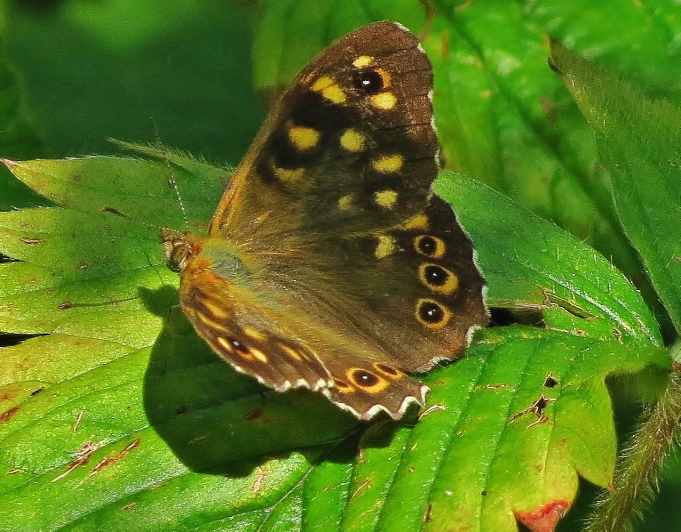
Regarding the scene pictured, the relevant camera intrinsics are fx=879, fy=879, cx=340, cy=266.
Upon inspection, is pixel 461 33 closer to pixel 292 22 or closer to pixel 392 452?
pixel 292 22

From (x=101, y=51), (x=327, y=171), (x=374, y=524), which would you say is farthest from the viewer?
(x=101, y=51)

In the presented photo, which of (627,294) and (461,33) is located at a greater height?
(461,33)

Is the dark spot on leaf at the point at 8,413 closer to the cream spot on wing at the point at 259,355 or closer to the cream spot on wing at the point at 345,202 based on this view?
the cream spot on wing at the point at 259,355

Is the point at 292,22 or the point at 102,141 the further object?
the point at 102,141

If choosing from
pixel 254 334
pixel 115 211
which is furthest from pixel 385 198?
pixel 115 211

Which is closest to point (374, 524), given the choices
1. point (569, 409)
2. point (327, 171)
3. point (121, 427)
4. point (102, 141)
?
point (569, 409)

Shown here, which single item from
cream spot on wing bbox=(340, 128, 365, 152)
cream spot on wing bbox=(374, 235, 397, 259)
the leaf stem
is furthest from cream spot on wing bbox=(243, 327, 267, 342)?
the leaf stem

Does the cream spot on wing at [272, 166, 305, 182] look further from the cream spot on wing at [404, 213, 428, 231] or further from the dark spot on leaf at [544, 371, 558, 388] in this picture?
the dark spot on leaf at [544, 371, 558, 388]
